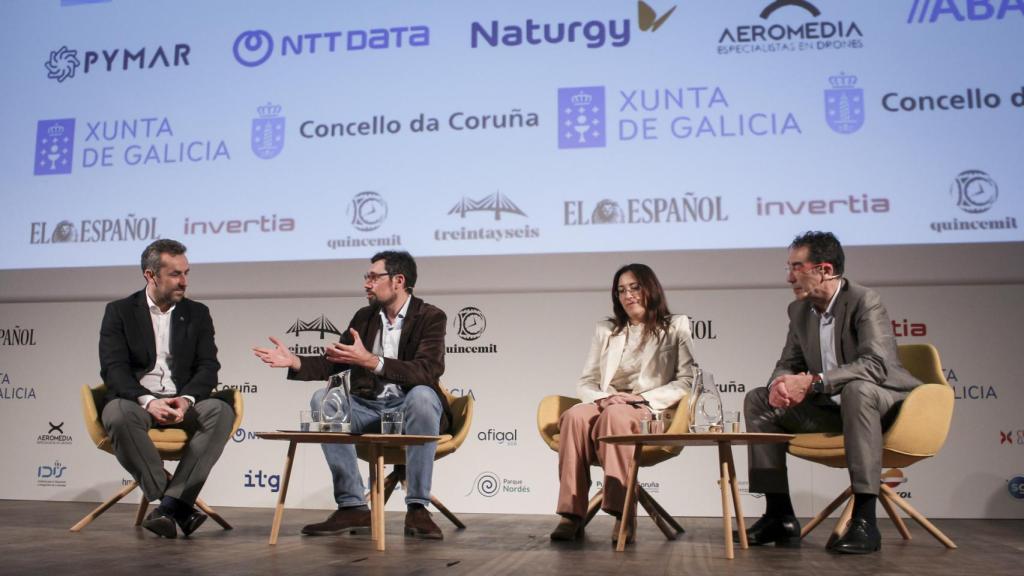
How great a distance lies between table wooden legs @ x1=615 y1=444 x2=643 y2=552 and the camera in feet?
8.75

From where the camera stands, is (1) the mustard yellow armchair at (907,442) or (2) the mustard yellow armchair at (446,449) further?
(2) the mustard yellow armchair at (446,449)

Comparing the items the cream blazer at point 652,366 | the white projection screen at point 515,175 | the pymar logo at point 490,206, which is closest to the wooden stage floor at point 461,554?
the cream blazer at point 652,366

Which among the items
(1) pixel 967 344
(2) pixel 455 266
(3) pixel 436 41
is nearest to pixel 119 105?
(3) pixel 436 41

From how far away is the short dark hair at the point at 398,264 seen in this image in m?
3.52

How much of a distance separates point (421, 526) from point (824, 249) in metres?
1.65

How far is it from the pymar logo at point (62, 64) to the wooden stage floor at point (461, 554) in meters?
2.64

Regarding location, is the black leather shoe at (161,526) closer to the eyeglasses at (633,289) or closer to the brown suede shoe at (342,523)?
the brown suede shoe at (342,523)

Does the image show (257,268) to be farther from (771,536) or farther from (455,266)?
(771,536)

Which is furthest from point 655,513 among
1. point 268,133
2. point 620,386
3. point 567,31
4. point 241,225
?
point 268,133

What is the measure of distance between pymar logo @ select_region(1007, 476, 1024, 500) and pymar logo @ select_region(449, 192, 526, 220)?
2540 millimetres

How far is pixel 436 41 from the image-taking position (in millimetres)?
4715

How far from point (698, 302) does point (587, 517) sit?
1.56m

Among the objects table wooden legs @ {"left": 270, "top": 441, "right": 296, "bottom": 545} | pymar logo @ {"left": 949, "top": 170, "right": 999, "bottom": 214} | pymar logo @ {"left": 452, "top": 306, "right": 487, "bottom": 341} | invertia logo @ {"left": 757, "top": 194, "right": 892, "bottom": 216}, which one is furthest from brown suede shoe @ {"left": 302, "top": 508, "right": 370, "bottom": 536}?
pymar logo @ {"left": 949, "top": 170, "right": 999, "bottom": 214}

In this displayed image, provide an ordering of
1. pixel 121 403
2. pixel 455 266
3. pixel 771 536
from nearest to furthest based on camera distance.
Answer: pixel 771 536, pixel 121 403, pixel 455 266
